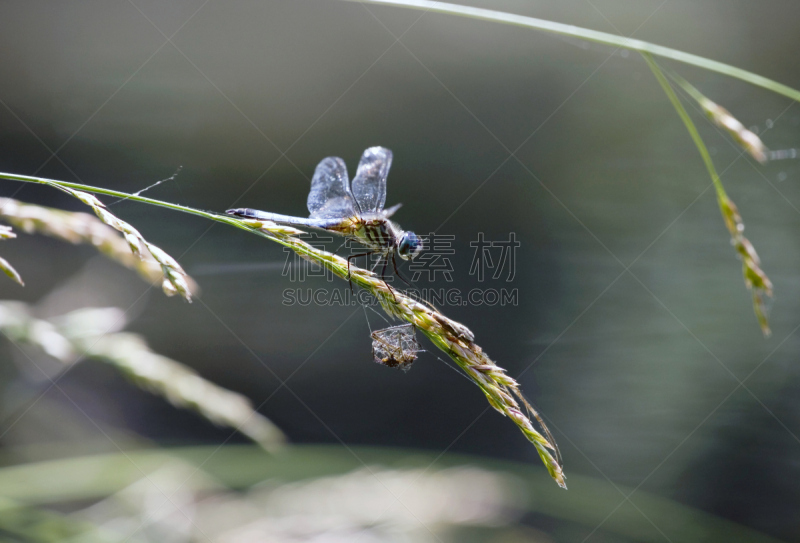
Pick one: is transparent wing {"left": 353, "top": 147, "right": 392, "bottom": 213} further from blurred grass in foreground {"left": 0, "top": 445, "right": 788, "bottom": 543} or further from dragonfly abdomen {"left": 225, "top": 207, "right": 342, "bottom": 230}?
blurred grass in foreground {"left": 0, "top": 445, "right": 788, "bottom": 543}

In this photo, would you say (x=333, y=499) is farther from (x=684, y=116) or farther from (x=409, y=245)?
(x=684, y=116)

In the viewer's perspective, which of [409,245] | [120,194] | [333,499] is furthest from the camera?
[333,499]

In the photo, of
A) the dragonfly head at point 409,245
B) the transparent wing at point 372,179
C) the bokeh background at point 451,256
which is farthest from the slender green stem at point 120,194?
the bokeh background at point 451,256

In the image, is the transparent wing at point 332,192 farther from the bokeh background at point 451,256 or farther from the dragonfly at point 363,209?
the bokeh background at point 451,256

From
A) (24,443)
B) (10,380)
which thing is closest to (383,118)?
(10,380)

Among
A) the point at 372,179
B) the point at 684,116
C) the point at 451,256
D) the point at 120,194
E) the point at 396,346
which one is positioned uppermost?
the point at 684,116

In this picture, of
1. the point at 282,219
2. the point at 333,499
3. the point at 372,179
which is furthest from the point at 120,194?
the point at 333,499
